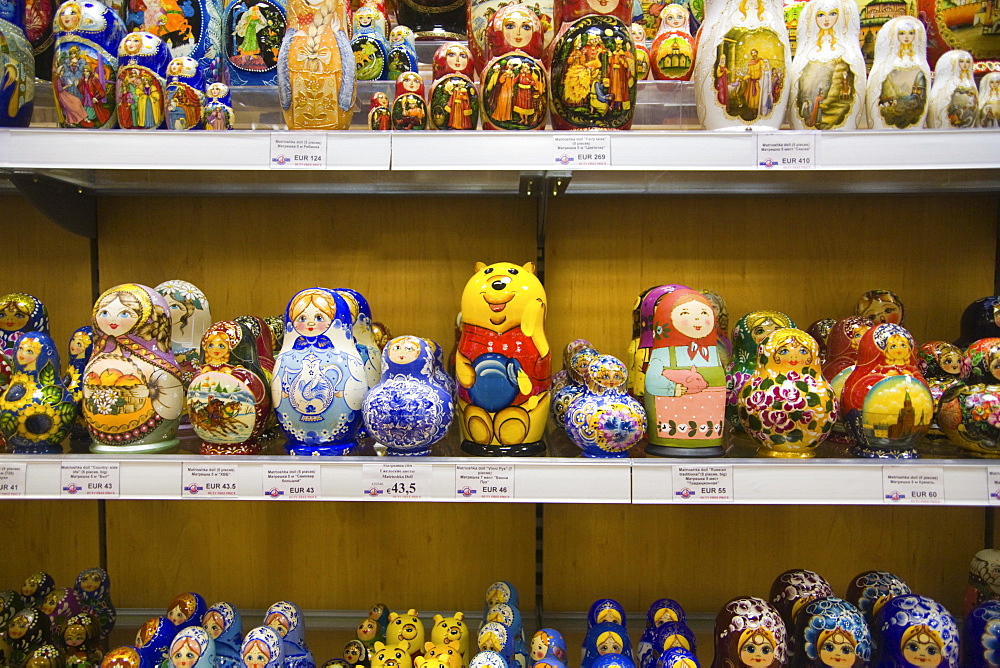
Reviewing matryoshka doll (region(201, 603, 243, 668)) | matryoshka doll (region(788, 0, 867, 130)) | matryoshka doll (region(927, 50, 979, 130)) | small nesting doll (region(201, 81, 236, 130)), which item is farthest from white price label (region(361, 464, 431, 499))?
matryoshka doll (region(927, 50, 979, 130))

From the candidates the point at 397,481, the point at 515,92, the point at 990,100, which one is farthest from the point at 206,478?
the point at 990,100

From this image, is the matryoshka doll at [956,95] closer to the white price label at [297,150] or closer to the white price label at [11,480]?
the white price label at [297,150]

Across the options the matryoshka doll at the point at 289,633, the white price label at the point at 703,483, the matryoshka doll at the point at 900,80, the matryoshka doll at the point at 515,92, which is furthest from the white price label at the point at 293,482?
the matryoshka doll at the point at 900,80

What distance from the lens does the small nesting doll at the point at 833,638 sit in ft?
3.81

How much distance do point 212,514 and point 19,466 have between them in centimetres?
60

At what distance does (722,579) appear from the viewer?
170 cm

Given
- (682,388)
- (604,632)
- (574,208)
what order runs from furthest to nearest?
(574,208) < (604,632) < (682,388)

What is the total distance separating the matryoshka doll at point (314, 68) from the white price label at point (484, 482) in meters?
0.65

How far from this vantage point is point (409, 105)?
1310 millimetres

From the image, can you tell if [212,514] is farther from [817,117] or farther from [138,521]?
[817,117]

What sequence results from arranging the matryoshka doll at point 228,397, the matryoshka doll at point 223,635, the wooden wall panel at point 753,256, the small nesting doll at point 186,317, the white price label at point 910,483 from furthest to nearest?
the wooden wall panel at point 753,256
the small nesting doll at point 186,317
the matryoshka doll at point 223,635
the matryoshka doll at point 228,397
the white price label at point 910,483

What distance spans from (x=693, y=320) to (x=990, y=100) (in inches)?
25.8

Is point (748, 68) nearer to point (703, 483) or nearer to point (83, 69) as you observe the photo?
point (703, 483)

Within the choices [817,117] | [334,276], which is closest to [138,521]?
[334,276]
